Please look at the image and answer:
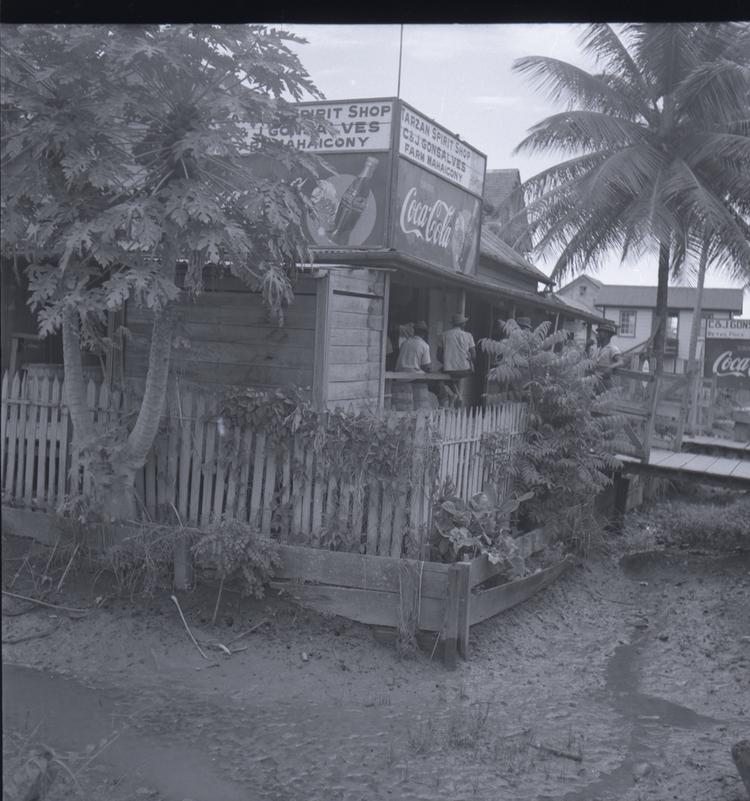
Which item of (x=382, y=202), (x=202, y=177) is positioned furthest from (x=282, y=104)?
(x=382, y=202)

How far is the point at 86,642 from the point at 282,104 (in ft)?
14.3

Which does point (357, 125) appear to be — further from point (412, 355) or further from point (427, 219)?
point (412, 355)

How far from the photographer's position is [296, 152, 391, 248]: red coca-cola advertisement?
988 cm

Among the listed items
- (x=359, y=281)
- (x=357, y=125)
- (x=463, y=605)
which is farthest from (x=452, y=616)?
(x=357, y=125)

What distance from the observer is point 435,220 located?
1115 centimetres

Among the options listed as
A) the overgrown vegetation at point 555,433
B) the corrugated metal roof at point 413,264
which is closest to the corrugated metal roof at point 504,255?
the corrugated metal roof at point 413,264

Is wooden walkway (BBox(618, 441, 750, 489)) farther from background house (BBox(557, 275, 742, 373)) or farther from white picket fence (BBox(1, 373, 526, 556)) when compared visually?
background house (BBox(557, 275, 742, 373))

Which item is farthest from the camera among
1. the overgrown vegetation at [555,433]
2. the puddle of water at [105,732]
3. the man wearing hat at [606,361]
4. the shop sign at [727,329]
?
the shop sign at [727,329]

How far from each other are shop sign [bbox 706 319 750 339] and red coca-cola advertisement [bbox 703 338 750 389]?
1.92m

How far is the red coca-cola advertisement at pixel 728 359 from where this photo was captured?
2702cm

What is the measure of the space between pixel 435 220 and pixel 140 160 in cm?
518

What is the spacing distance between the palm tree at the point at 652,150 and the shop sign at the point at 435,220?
5070 mm

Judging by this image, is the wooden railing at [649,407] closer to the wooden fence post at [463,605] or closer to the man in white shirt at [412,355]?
the man in white shirt at [412,355]

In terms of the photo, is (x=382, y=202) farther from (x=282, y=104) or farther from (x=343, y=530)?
(x=343, y=530)
